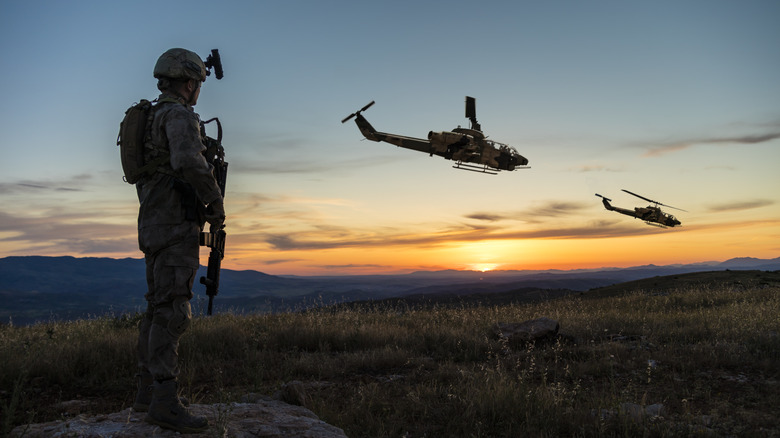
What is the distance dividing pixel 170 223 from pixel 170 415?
1562mm

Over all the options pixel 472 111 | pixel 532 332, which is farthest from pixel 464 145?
pixel 532 332

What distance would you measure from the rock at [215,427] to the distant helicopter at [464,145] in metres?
19.1

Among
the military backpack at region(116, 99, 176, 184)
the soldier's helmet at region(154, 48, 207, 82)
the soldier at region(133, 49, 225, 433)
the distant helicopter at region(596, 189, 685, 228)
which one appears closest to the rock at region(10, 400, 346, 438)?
the soldier at region(133, 49, 225, 433)

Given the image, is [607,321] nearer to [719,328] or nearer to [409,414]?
[719,328]

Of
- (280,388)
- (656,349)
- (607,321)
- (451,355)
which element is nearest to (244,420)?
(280,388)

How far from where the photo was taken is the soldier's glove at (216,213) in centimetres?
389

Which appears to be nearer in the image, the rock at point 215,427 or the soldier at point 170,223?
the rock at point 215,427

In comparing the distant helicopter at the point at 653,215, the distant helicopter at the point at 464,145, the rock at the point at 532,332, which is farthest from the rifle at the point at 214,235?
the distant helicopter at the point at 653,215

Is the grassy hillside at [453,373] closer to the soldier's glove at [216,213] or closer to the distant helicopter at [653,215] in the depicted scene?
the soldier's glove at [216,213]

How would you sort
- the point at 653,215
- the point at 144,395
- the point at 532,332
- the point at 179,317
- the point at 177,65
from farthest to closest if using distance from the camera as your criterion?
the point at 653,215, the point at 532,332, the point at 177,65, the point at 144,395, the point at 179,317

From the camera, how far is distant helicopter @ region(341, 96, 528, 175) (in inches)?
902

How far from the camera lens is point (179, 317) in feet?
12.1

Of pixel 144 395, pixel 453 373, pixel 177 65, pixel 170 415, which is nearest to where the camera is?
pixel 170 415

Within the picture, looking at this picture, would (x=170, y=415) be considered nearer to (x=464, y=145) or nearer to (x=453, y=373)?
(x=453, y=373)
